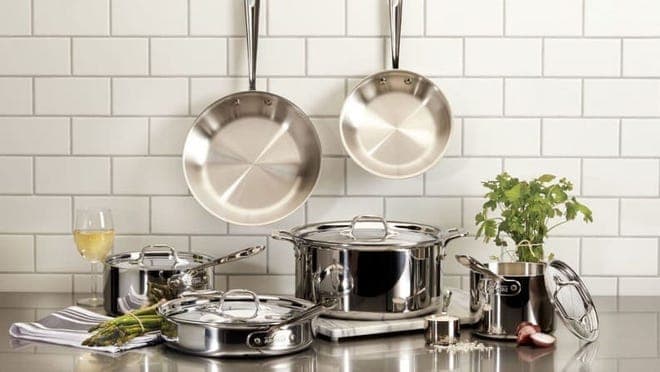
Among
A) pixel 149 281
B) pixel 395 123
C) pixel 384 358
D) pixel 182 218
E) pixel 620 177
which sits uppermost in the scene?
pixel 395 123

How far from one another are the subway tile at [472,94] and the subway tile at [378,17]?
136 mm

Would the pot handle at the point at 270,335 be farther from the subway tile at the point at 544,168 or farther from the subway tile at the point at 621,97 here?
the subway tile at the point at 621,97

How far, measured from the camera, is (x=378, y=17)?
7.79ft

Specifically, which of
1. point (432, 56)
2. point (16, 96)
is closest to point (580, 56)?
point (432, 56)

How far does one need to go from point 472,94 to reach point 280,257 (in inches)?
22.7

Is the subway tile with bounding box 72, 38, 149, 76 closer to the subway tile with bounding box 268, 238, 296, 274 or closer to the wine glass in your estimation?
the wine glass

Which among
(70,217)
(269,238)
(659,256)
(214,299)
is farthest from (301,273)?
(659,256)

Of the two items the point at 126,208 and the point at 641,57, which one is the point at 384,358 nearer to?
the point at 126,208

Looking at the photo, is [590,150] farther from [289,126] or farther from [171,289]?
[171,289]

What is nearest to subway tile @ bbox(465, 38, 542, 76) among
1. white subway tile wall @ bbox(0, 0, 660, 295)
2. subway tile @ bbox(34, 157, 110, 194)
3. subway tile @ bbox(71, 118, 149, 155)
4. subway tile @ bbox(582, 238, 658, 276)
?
white subway tile wall @ bbox(0, 0, 660, 295)

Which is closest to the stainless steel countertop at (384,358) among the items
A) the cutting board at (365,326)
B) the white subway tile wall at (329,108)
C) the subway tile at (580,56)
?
the cutting board at (365,326)

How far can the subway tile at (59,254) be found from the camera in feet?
7.99

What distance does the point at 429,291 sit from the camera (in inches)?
81.2

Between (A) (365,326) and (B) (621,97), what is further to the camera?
(B) (621,97)
